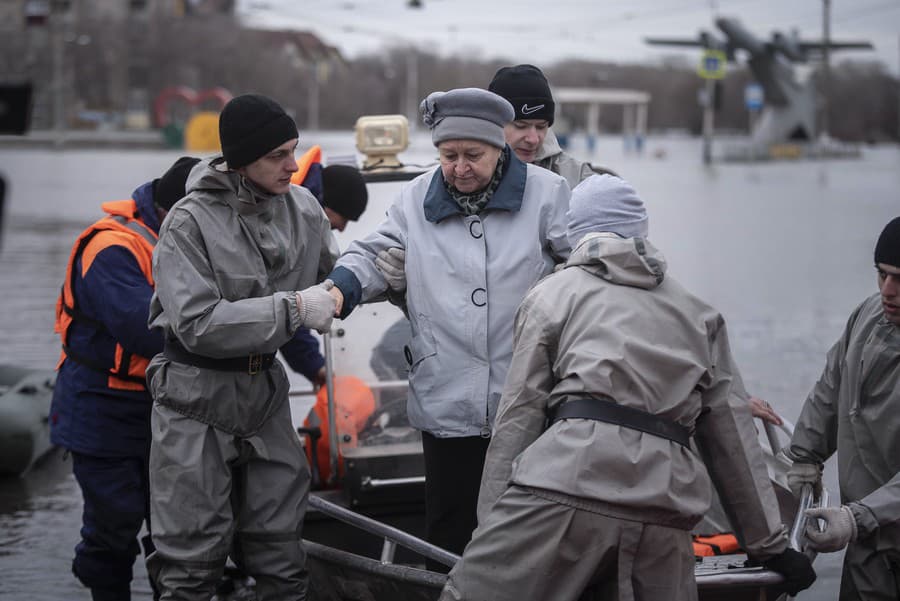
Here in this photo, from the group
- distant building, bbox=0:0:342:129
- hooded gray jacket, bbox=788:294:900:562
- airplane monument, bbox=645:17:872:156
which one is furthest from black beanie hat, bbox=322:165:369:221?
distant building, bbox=0:0:342:129

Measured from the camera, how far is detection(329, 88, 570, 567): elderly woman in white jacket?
3.92 metres

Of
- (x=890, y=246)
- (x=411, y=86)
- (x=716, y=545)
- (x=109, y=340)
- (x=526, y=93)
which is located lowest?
(x=716, y=545)

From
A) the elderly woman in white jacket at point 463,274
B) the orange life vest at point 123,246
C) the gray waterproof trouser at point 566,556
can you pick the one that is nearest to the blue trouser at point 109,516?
the orange life vest at point 123,246

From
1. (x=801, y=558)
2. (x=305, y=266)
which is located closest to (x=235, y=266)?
(x=305, y=266)

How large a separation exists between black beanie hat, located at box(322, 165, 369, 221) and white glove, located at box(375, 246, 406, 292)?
3.30 ft

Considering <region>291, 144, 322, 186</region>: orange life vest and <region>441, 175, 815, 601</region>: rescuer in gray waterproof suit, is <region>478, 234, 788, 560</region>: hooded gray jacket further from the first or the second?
<region>291, 144, 322, 186</region>: orange life vest

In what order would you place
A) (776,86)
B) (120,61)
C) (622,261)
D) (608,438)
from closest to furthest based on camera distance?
(608,438)
(622,261)
(776,86)
(120,61)

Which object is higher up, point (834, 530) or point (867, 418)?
point (867, 418)

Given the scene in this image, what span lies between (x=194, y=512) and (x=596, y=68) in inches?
5802

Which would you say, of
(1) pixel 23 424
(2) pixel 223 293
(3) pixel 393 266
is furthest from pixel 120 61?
(2) pixel 223 293

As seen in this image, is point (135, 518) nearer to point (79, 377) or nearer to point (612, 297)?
point (79, 377)

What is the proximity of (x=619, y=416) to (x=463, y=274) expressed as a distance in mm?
1040

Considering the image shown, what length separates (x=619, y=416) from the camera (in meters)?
3.06

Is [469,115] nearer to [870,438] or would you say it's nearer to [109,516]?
[870,438]
